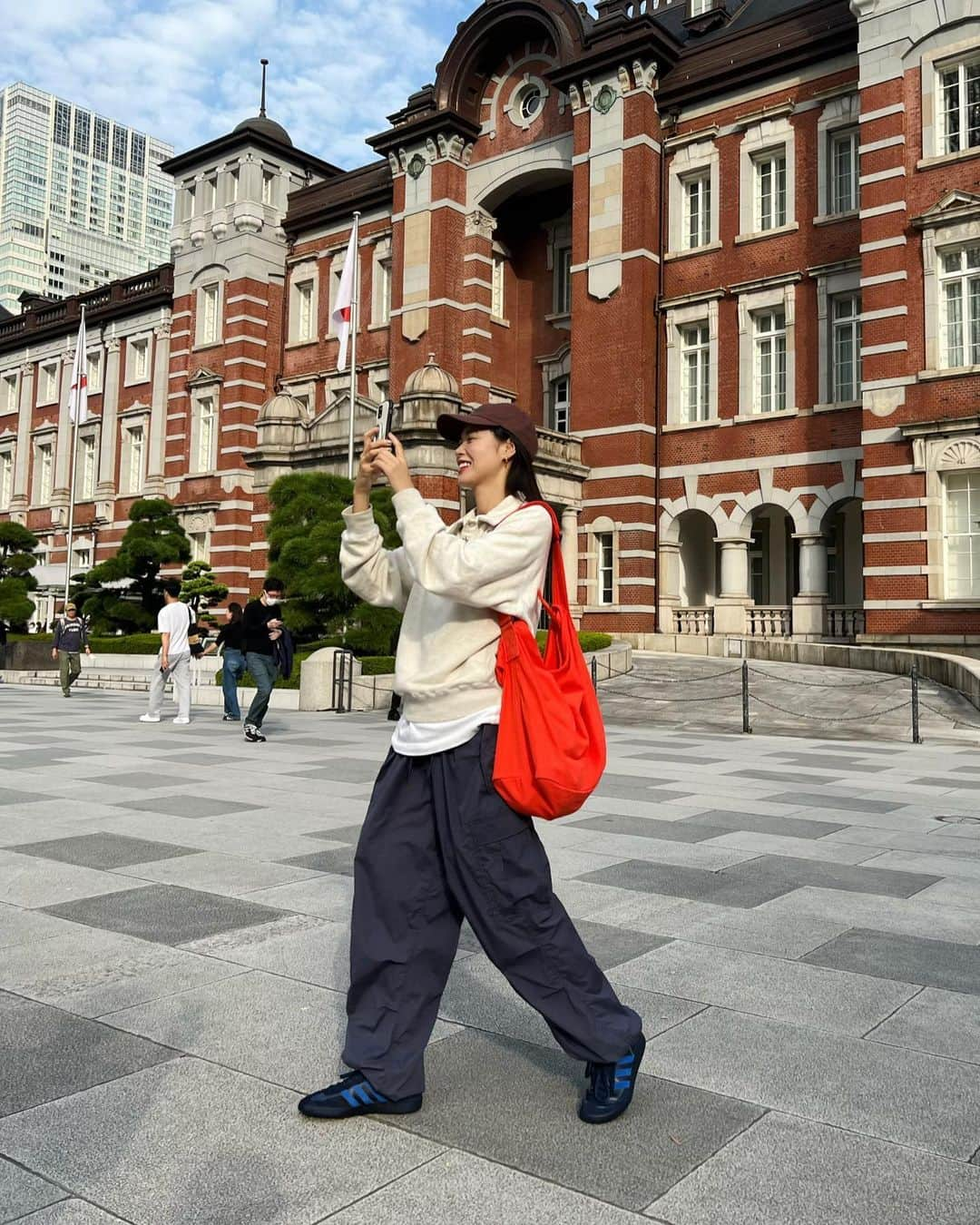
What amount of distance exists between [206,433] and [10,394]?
644 inches

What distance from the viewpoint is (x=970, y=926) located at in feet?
15.1

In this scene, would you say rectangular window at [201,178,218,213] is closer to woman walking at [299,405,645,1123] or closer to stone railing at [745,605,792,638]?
stone railing at [745,605,792,638]

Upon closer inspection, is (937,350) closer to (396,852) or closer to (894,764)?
(894,764)

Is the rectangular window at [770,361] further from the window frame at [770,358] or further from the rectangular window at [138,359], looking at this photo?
the rectangular window at [138,359]

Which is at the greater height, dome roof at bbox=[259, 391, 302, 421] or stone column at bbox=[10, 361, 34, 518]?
stone column at bbox=[10, 361, 34, 518]

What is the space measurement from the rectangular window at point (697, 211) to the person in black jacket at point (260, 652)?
18.9 m

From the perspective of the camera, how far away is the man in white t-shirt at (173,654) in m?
13.6

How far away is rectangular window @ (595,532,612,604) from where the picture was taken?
89.1ft

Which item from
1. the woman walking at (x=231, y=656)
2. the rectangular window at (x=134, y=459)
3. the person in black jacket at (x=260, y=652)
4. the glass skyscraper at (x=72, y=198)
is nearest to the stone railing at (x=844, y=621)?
the woman walking at (x=231, y=656)

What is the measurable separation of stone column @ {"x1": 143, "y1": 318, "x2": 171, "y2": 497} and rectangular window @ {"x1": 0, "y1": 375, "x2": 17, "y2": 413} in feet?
36.7

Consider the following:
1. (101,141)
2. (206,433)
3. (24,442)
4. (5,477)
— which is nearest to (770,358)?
(206,433)

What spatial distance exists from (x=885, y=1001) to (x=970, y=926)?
4.12 ft

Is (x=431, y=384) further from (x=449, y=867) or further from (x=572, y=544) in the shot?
(x=449, y=867)

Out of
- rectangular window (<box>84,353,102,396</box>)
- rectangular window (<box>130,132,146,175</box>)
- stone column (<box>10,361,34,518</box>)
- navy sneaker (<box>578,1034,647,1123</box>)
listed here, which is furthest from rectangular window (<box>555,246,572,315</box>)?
rectangular window (<box>130,132,146,175</box>)
